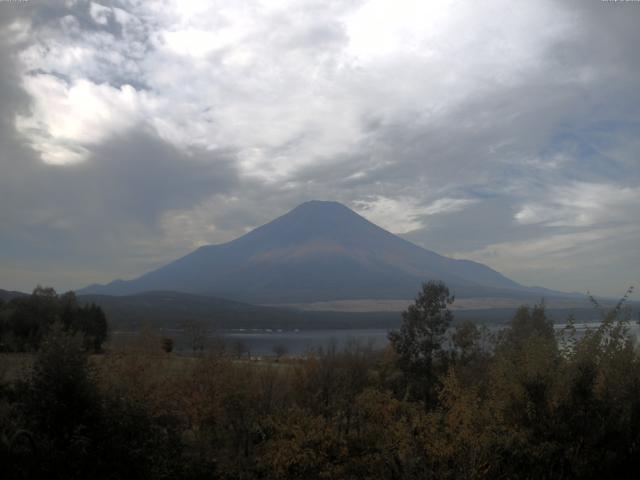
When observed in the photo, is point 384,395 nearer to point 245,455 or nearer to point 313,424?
point 313,424

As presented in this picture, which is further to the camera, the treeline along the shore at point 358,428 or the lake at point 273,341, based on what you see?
the lake at point 273,341

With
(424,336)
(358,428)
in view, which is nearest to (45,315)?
(424,336)

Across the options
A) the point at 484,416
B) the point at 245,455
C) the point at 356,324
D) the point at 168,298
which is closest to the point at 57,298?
the point at 245,455

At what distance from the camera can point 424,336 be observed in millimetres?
22094

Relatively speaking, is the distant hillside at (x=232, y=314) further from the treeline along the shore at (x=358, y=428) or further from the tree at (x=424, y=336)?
the treeline along the shore at (x=358, y=428)

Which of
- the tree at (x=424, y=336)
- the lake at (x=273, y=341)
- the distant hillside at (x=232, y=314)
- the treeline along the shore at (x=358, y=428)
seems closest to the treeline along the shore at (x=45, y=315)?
the lake at (x=273, y=341)

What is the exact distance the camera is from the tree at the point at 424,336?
21.8 meters

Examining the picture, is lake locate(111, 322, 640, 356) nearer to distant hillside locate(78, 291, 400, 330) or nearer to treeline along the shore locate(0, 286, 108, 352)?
distant hillside locate(78, 291, 400, 330)

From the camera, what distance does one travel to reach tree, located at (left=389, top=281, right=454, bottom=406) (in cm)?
2178

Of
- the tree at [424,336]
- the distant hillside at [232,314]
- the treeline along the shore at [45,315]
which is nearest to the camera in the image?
the tree at [424,336]

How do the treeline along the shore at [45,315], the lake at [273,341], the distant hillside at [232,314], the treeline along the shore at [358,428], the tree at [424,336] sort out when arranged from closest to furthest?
the treeline along the shore at [358,428] → the tree at [424,336] → the lake at [273,341] → the treeline along the shore at [45,315] → the distant hillside at [232,314]

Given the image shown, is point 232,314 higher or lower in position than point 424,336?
higher

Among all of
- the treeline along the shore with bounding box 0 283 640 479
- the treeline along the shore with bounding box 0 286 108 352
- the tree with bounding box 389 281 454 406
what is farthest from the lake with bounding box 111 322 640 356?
the treeline along the shore with bounding box 0 286 108 352

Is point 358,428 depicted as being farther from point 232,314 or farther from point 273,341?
point 232,314
